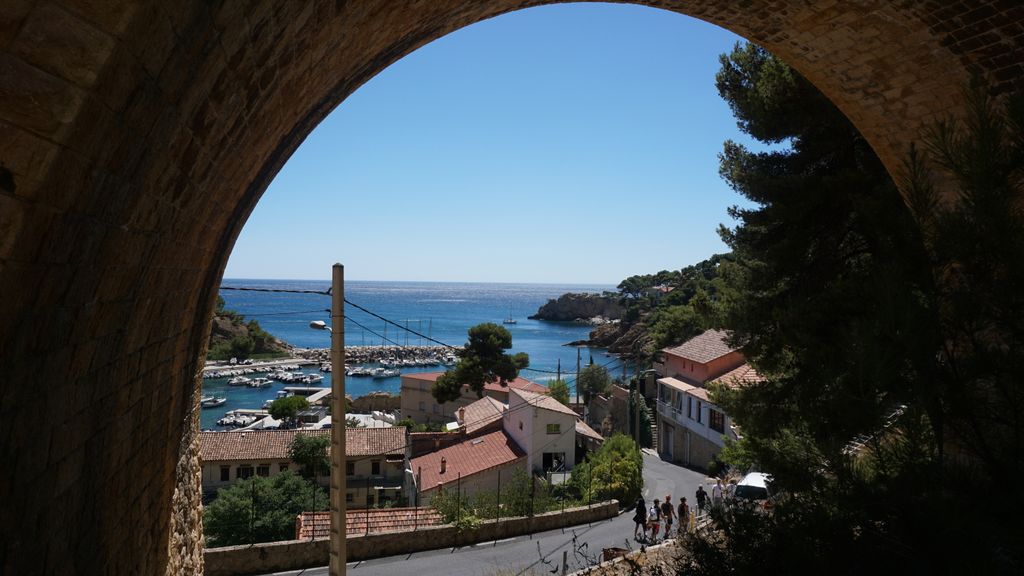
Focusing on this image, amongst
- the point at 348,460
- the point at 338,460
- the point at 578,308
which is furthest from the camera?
the point at 578,308

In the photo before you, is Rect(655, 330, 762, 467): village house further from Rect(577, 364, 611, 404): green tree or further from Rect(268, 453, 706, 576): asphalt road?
Rect(577, 364, 611, 404): green tree

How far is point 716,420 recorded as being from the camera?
2338cm

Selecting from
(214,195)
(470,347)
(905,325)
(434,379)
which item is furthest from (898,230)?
(434,379)

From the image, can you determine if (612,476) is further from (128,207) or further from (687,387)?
(128,207)

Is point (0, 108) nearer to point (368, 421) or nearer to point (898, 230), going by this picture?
point (898, 230)

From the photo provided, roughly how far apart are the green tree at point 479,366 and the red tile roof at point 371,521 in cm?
1954

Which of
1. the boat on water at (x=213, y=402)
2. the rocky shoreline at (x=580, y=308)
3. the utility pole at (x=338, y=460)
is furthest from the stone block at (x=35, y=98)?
the rocky shoreline at (x=580, y=308)

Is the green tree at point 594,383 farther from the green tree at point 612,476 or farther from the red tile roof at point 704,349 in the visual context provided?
the green tree at point 612,476

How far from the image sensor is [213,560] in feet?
40.0

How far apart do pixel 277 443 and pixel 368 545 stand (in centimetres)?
1360

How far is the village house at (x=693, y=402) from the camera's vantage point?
2366 centimetres

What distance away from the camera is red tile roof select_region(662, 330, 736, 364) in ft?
84.9

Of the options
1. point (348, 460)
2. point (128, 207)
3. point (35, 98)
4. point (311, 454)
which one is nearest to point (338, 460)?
point (128, 207)

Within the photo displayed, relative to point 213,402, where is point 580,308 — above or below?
above
